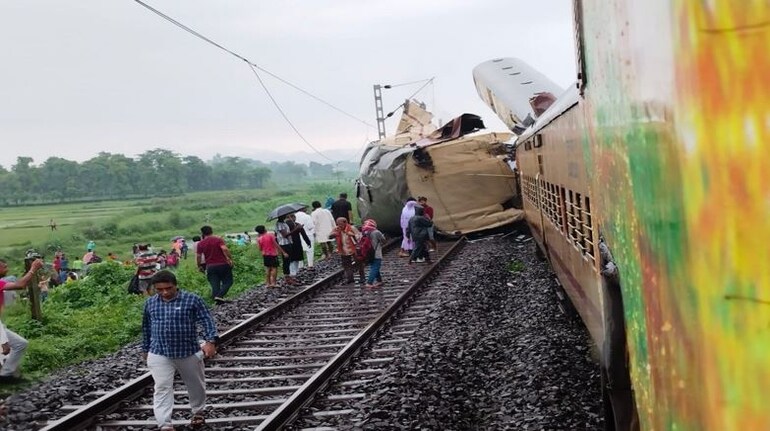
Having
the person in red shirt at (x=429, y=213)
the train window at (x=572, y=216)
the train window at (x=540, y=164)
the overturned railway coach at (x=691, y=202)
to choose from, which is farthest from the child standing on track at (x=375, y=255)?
the overturned railway coach at (x=691, y=202)

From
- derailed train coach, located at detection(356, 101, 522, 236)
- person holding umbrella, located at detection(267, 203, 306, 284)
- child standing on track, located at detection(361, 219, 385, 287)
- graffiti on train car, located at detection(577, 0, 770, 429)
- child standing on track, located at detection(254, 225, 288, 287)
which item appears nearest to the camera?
graffiti on train car, located at detection(577, 0, 770, 429)

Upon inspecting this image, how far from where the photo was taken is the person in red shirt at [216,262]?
13.0 meters

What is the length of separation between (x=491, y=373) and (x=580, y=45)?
14.7ft

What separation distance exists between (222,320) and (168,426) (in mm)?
5023

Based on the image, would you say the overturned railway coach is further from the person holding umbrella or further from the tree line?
the tree line

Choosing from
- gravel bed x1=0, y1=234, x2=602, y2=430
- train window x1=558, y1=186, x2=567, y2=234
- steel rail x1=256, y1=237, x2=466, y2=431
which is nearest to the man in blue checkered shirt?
steel rail x1=256, y1=237, x2=466, y2=431

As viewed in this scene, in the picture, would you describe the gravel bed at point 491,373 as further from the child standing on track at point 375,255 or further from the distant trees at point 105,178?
the distant trees at point 105,178

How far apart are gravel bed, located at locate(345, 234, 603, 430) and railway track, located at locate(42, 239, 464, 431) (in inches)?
17.7

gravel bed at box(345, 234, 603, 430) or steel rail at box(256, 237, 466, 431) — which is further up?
steel rail at box(256, 237, 466, 431)

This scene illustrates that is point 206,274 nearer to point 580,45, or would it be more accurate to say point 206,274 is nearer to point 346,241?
point 346,241

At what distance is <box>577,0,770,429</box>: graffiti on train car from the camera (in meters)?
1.27

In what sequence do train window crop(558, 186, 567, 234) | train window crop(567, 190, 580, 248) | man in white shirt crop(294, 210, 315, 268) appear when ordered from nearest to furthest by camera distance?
train window crop(567, 190, 580, 248) → train window crop(558, 186, 567, 234) → man in white shirt crop(294, 210, 315, 268)

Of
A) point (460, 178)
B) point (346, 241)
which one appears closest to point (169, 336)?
point (346, 241)

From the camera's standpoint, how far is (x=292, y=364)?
845 centimetres
